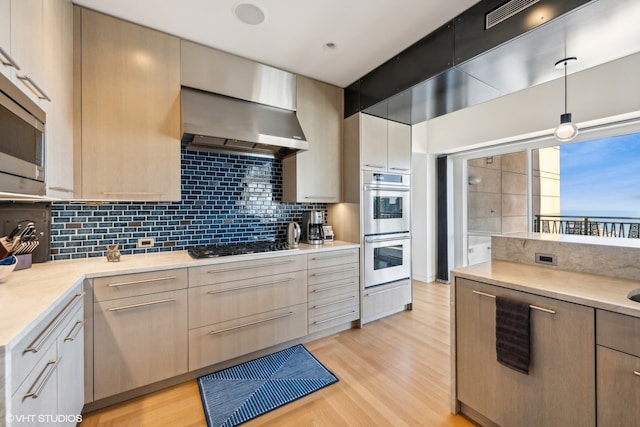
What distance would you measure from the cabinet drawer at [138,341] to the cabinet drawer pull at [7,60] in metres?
1.31

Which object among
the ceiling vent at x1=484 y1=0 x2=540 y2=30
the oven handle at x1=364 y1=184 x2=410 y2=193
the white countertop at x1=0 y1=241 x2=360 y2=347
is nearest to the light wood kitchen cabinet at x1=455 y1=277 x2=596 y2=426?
the white countertop at x1=0 y1=241 x2=360 y2=347

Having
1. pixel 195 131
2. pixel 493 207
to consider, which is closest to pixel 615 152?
pixel 493 207

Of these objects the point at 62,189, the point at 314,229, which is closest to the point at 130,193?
the point at 62,189

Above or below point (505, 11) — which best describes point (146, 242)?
below

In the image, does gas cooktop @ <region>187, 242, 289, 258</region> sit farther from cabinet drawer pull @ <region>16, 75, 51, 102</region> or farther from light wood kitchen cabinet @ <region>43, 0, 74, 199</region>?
cabinet drawer pull @ <region>16, 75, 51, 102</region>

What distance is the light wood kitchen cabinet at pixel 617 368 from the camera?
107 centimetres

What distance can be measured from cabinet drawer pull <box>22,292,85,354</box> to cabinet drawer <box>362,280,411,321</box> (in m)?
2.37

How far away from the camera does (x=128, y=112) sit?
6.55 feet

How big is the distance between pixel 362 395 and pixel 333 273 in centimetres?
108

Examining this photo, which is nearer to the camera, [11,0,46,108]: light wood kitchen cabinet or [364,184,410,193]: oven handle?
[11,0,46,108]: light wood kitchen cabinet

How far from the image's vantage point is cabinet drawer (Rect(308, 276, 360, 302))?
2586 mm

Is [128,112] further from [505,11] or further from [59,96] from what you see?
[505,11]

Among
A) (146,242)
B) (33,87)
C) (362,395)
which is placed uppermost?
(33,87)

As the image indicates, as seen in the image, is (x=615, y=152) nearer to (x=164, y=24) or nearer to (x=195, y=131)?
(x=195, y=131)
